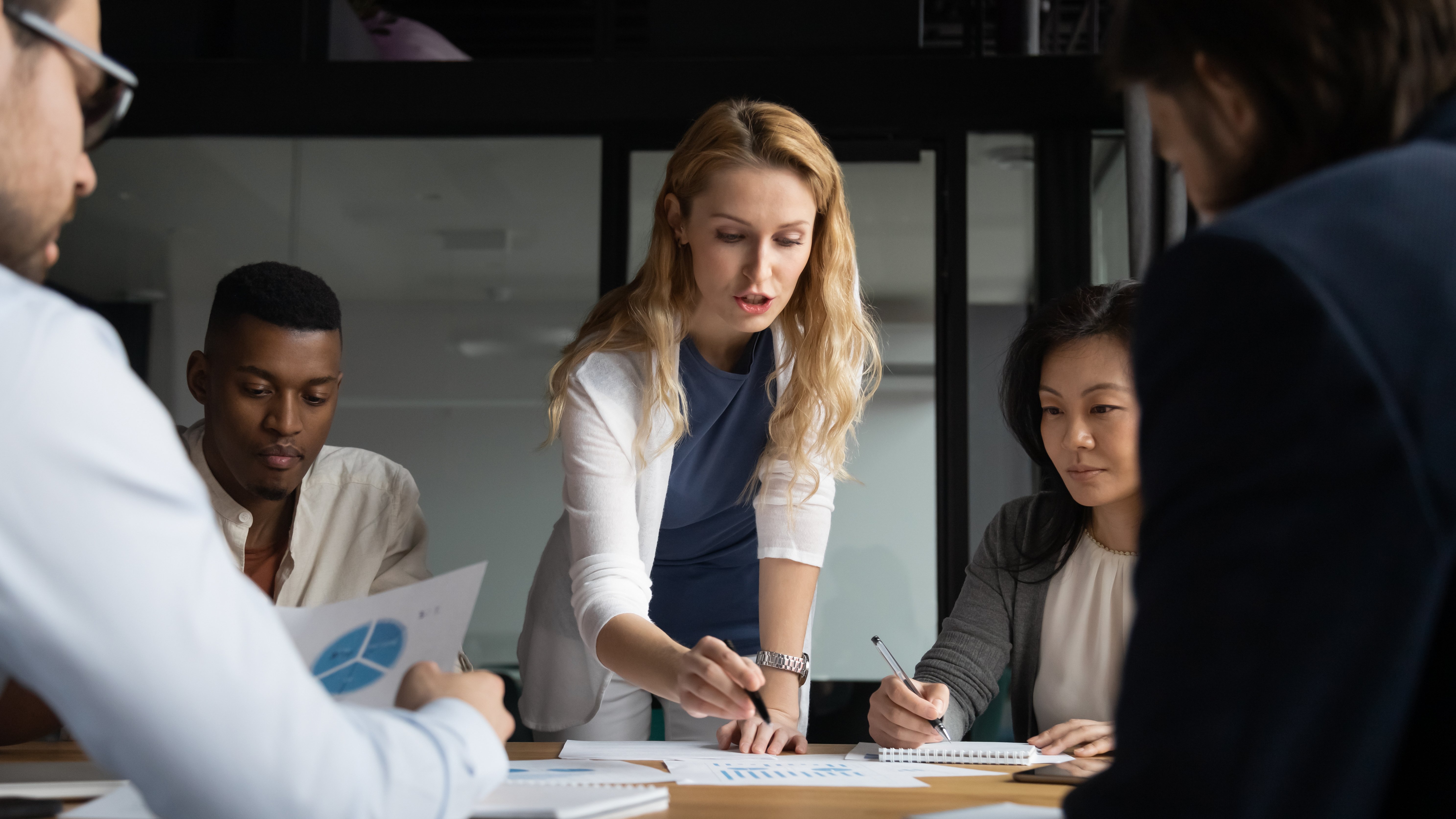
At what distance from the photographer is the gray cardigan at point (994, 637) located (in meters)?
1.64

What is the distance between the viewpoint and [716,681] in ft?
4.08

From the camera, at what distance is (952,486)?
2.80 metres

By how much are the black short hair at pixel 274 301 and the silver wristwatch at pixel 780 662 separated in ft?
3.06

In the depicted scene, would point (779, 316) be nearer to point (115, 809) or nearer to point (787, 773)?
point (787, 773)

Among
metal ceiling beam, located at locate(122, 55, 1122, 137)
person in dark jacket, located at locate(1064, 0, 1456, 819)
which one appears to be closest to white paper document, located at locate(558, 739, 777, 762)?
person in dark jacket, located at locate(1064, 0, 1456, 819)

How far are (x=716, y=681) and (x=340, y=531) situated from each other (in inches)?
33.3

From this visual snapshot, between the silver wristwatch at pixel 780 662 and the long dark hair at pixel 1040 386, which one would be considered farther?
the long dark hair at pixel 1040 386

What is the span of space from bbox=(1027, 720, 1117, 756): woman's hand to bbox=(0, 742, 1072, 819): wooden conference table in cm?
15

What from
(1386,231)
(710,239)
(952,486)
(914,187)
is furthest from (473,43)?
(1386,231)

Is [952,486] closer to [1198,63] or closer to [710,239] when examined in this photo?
[710,239]

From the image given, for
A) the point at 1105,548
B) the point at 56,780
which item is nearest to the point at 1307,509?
the point at 56,780

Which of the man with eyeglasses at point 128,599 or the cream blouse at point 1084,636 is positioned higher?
the man with eyeglasses at point 128,599

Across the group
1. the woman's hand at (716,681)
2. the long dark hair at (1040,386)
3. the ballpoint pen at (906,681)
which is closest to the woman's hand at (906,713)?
the ballpoint pen at (906,681)

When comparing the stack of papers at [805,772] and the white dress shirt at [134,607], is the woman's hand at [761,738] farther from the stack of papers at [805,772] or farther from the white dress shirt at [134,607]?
the white dress shirt at [134,607]
